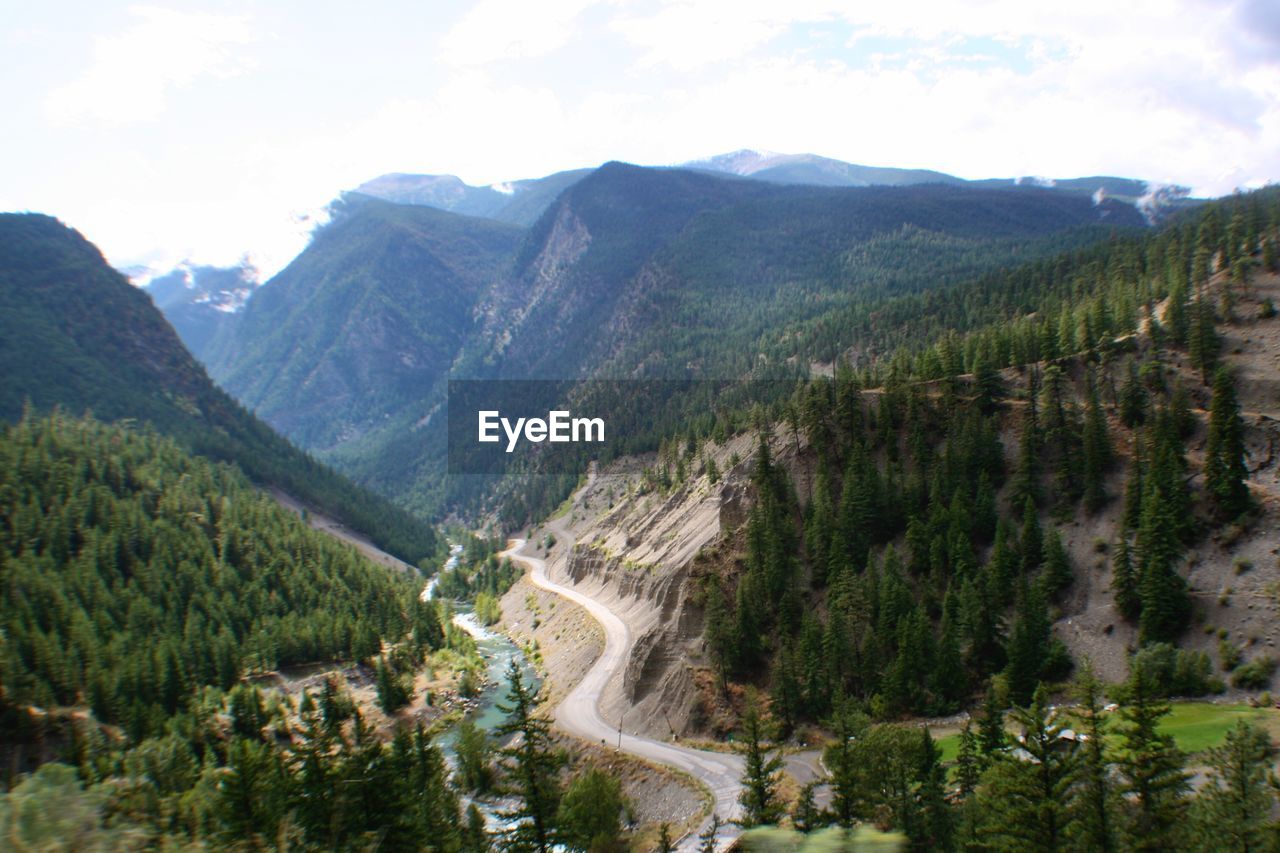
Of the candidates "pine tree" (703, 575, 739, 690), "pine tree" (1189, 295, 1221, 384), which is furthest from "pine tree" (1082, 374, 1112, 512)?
"pine tree" (703, 575, 739, 690)

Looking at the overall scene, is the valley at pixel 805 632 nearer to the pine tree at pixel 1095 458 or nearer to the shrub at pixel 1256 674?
the shrub at pixel 1256 674

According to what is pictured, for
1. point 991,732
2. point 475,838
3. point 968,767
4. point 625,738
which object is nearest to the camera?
point 475,838

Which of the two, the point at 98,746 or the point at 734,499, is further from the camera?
the point at 734,499

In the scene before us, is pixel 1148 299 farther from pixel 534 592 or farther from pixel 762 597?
pixel 534 592

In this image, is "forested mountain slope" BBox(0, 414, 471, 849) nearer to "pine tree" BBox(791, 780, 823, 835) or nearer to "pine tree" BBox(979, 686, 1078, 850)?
"pine tree" BBox(791, 780, 823, 835)

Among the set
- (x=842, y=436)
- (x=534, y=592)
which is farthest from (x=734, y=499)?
(x=534, y=592)

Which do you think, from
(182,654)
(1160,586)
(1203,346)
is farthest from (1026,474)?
(182,654)

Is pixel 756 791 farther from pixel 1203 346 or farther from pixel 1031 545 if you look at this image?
pixel 1203 346
